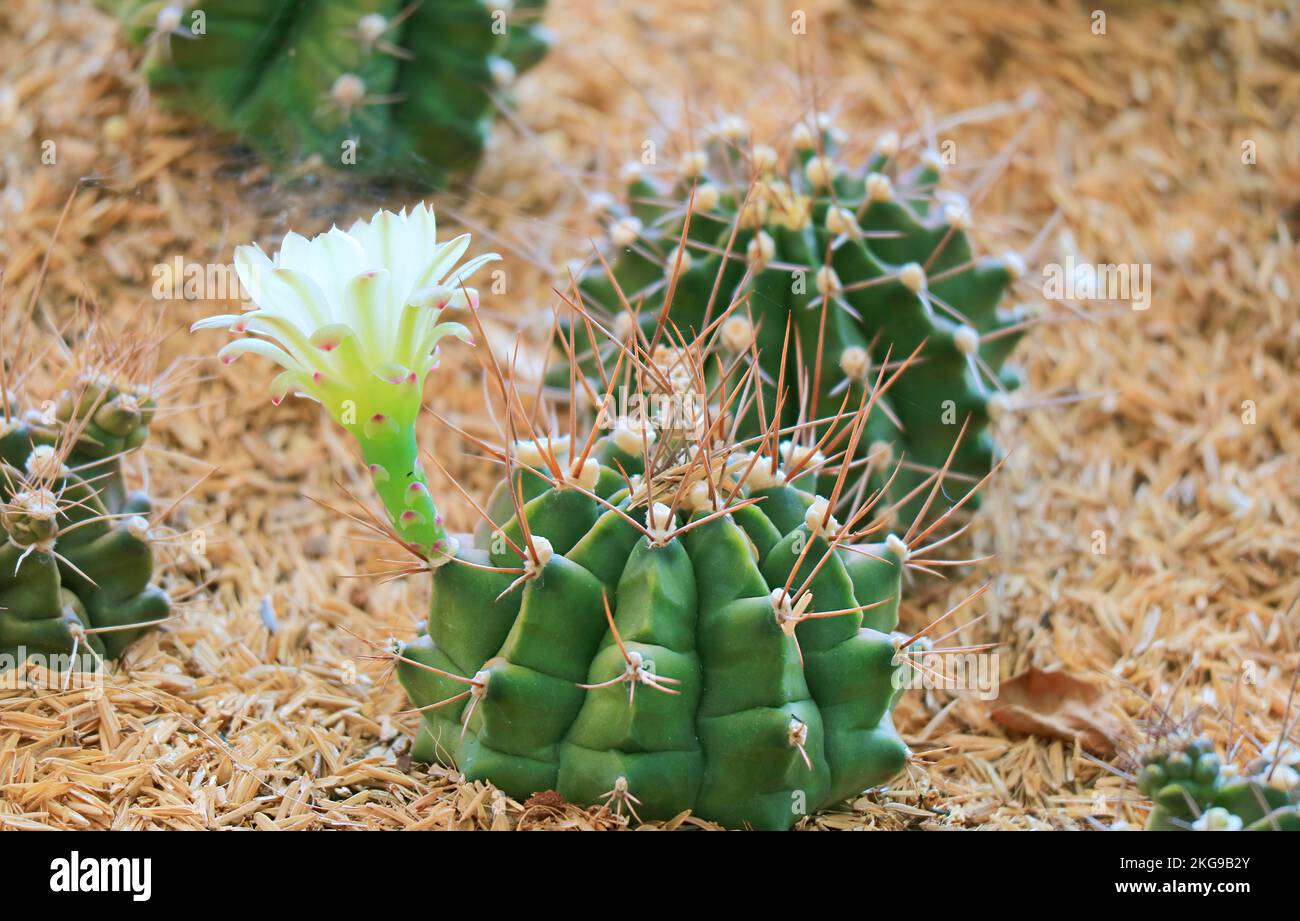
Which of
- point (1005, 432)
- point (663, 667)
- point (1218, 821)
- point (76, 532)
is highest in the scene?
point (1005, 432)

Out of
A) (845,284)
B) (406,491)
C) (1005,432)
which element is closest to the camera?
(406,491)

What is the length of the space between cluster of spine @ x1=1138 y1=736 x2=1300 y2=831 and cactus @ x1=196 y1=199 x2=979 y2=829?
0.35 meters

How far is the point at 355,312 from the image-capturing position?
189 centimetres

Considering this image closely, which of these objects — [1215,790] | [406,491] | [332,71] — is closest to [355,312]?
[406,491]

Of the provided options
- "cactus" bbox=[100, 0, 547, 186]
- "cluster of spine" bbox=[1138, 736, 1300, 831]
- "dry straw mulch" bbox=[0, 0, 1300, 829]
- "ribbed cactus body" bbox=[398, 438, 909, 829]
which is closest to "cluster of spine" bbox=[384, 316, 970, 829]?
"ribbed cactus body" bbox=[398, 438, 909, 829]

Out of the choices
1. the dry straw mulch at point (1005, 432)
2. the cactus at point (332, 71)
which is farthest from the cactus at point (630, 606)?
the cactus at point (332, 71)

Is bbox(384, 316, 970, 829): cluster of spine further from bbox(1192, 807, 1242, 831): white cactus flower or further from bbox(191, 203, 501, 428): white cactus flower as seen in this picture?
bbox(1192, 807, 1242, 831): white cactus flower

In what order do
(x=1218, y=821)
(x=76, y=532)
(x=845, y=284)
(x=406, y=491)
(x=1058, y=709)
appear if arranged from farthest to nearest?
(x=845, y=284) → (x=1058, y=709) → (x=76, y=532) → (x=406, y=491) → (x=1218, y=821)

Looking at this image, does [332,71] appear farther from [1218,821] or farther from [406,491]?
[1218,821]

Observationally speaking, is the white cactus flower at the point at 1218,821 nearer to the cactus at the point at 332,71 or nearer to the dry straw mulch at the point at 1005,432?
the dry straw mulch at the point at 1005,432

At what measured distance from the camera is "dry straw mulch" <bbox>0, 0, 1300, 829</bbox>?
2.21 m

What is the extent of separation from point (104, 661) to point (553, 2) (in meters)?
2.33

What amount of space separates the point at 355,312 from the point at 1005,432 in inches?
65.9
